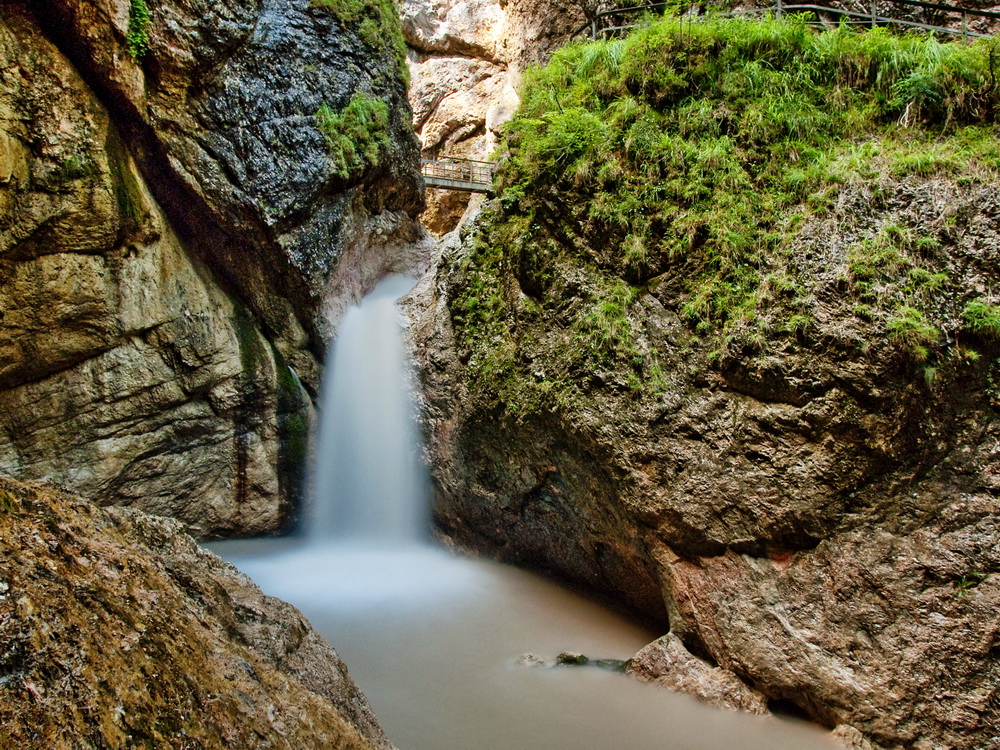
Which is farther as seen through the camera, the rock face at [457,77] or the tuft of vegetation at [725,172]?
the rock face at [457,77]

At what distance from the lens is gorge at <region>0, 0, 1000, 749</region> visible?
471 cm

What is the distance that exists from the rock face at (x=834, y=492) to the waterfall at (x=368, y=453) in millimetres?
3726

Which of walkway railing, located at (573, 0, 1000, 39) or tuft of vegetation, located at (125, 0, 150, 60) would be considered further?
walkway railing, located at (573, 0, 1000, 39)

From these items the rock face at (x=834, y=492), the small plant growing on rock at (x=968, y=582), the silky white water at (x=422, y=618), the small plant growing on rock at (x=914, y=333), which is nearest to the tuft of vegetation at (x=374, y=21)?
the silky white water at (x=422, y=618)

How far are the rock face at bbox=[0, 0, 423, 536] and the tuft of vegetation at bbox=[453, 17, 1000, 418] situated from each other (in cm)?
352

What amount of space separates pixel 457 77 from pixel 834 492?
18982 mm

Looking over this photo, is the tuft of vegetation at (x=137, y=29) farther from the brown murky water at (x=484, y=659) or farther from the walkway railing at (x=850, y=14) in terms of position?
the brown murky water at (x=484, y=659)

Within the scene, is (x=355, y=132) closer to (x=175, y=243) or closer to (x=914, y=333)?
(x=175, y=243)

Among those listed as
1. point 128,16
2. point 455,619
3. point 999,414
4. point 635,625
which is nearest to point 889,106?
point 999,414

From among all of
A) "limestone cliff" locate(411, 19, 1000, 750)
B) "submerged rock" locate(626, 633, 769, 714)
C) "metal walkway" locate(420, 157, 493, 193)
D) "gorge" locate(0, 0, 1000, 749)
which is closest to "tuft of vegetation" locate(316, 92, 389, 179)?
"gorge" locate(0, 0, 1000, 749)

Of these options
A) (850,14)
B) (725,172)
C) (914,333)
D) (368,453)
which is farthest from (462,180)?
(914,333)

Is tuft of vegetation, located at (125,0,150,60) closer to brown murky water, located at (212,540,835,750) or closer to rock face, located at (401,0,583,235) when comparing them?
brown murky water, located at (212,540,835,750)

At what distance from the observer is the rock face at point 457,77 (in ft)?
62.5

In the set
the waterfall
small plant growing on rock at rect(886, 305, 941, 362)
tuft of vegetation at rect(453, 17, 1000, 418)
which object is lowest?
the waterfall
